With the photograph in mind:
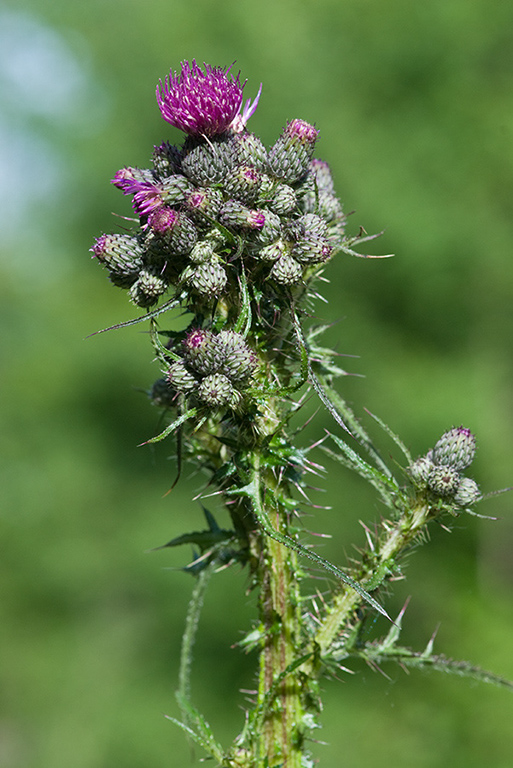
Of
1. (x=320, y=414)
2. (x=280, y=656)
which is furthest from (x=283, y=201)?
(x=320, y=414)

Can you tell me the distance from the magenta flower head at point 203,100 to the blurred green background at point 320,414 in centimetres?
923

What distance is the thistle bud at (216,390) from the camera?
1.81 meters

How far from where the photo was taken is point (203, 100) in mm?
1880

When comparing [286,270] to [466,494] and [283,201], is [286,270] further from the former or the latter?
[466,494]

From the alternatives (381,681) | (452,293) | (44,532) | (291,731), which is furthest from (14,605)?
(291,731)

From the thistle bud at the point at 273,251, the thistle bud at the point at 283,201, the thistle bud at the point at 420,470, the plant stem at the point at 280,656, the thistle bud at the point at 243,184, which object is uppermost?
the thistle bud at the point at 283,201

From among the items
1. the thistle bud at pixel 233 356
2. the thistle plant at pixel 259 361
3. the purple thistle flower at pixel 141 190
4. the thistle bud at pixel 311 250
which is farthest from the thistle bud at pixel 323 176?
the thistle bud at pixel 233 356

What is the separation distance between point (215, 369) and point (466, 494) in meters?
0.75

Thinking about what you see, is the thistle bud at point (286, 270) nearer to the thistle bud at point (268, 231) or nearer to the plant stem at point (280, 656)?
the thistle bud at point (268, 231)

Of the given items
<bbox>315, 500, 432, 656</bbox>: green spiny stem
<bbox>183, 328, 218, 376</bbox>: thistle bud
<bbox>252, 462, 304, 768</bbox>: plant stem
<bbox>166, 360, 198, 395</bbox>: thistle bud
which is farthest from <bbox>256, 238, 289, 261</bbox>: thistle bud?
<bbox>315, 500, 432, 656</bbox>: green spiny stem

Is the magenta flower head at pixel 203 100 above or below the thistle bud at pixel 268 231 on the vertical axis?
above

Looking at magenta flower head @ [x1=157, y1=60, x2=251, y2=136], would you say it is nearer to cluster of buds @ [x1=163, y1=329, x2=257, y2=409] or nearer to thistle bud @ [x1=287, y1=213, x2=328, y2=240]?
thistle bud @ [x1=287, y1=213, x2=328, y2=240]

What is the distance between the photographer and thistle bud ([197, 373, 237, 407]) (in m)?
1.81

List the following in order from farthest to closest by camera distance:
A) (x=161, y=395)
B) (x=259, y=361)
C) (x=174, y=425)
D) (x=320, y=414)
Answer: (x=320, y=414) → (x=161, y=395) → (x=259, y=361) → (x=174, y=425)
